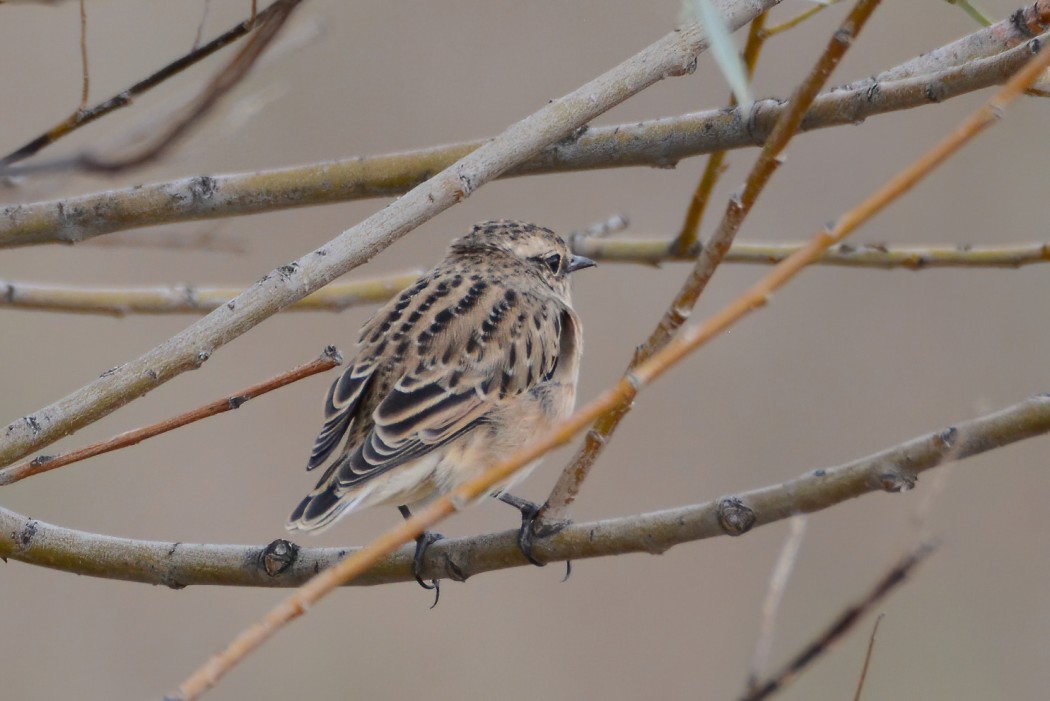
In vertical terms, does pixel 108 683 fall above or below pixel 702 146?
below

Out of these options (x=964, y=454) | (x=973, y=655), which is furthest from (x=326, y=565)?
(x=973, y=655)

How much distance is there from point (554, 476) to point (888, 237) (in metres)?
2.41

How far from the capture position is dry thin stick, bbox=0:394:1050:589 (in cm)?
204

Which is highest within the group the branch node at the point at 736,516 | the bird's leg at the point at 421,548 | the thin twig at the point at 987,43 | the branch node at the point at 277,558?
the thin twig at the point at 987,43

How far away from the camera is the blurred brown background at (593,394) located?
6.45 m

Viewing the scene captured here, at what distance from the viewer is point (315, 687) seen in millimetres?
6734

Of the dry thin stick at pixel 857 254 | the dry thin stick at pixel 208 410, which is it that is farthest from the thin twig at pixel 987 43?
the dry thin stick at pixel 208 410

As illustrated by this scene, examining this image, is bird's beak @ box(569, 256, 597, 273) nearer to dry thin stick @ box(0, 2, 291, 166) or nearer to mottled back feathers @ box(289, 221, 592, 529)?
mottled back feathers @ box(289, 221, 592, 529)

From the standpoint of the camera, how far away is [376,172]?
3.15 meters

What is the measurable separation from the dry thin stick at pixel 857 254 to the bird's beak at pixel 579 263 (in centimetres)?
32

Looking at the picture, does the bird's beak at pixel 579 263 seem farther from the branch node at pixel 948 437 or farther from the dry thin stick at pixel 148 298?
the branch node at pixel 948 437

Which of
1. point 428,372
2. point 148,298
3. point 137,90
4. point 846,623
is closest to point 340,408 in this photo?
point 428,372

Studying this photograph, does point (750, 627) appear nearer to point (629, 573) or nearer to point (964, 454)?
point (629, 573)

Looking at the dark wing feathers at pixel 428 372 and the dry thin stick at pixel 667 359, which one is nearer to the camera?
the dry thin stick at pixel 667 359
